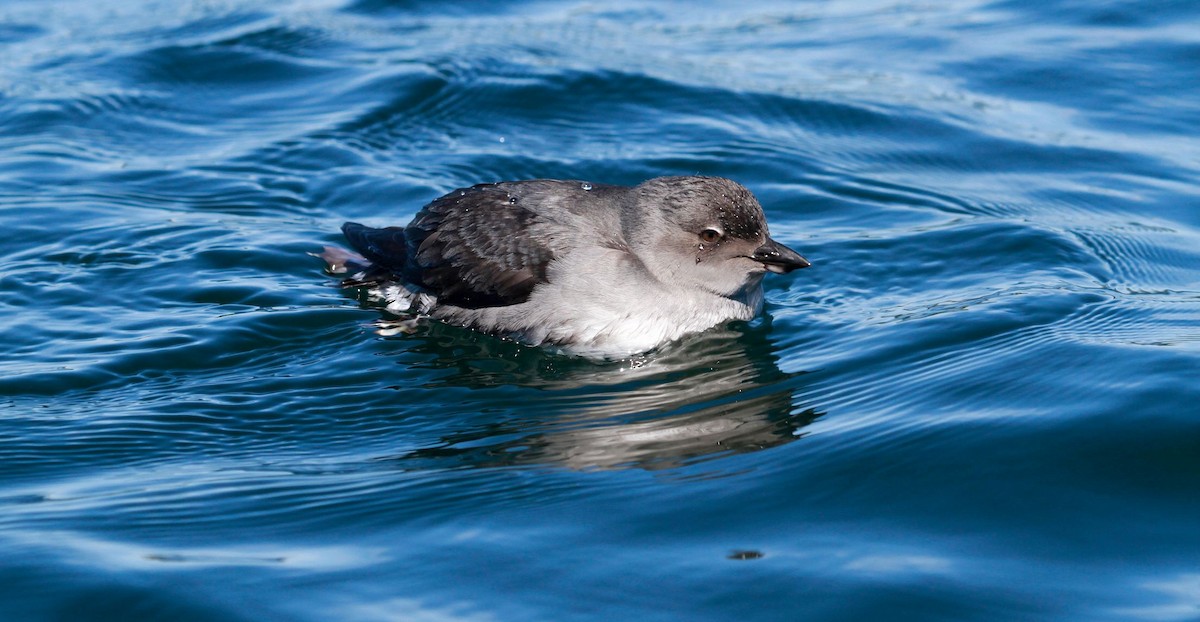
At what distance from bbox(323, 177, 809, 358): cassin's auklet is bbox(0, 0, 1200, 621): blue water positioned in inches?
7.6

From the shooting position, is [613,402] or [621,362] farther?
[621,362]

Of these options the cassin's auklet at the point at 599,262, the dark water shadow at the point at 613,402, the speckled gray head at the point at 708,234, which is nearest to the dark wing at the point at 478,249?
the cassin's auklet at the point at 599,262

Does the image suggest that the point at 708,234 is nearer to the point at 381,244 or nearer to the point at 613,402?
the point at 613,402

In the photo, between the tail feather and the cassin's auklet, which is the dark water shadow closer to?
the cassin's auklet

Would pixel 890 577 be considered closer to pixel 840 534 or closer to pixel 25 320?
pixel 840 534

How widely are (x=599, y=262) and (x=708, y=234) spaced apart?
65 centimetres

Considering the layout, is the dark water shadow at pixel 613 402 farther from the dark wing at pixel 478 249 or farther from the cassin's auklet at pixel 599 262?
the dark wing at pixel 478 249

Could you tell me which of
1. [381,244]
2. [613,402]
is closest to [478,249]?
[381,244]

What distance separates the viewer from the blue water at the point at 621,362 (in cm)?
524

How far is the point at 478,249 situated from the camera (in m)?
8.13

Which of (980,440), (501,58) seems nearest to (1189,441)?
(980,440)

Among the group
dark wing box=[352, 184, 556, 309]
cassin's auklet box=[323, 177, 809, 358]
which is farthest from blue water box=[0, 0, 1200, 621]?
dark wing box=[352, 184, 556, 309]

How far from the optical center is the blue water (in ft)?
17.2

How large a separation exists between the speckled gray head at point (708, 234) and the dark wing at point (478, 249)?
0.63m
